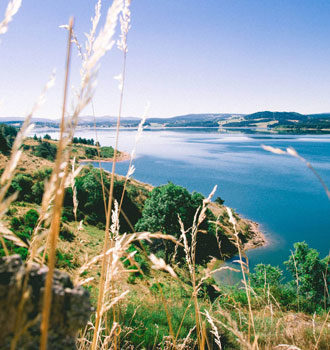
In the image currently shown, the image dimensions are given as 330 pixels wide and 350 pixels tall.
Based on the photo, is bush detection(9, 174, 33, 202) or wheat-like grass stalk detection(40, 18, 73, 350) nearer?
wheat-like grass stalk detection(40, 18, 73, 350)

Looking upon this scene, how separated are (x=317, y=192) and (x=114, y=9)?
169 feet

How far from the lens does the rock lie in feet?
1.84

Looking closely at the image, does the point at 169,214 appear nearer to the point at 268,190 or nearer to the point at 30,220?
the point at 30,220

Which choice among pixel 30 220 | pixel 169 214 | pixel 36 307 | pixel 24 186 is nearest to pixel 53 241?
pixel 36 307

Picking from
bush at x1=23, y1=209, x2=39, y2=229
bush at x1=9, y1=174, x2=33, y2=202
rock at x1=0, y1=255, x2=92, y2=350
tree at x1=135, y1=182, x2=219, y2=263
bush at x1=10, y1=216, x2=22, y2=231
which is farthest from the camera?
bush at x1=9, y1=174, x2=33, y2=202

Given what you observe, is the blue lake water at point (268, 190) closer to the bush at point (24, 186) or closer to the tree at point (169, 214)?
the tree at point (169, 214)

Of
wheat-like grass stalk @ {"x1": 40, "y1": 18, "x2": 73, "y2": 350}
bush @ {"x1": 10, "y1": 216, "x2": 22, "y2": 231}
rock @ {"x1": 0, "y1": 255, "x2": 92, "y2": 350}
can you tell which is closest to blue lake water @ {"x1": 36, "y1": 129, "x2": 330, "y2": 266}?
bush @ {"x1": 10, "y1": 216, "x2": 22, "y2": 231}

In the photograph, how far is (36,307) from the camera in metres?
0.59

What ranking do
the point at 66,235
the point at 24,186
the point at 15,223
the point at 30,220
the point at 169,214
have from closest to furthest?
the point at 15,223 < the point at 30,220 < the point at 66,235 < the point at 169,214 < the point at 24,186

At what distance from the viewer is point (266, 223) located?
35500 mm

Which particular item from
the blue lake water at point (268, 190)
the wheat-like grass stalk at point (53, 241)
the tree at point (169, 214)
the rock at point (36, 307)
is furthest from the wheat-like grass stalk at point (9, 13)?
the blue lake water at point (268, 190)

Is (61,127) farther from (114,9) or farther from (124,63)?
(124,63)

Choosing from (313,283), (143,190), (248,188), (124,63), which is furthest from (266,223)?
(124,63)

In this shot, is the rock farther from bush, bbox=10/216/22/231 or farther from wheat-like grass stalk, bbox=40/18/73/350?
bush, bbox=10/216/22/231
